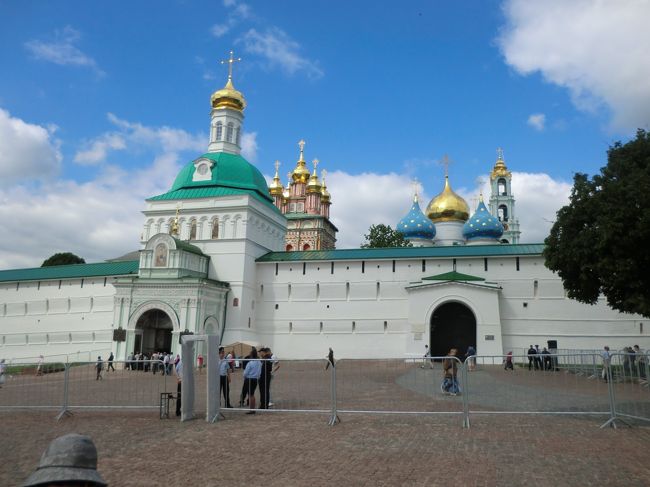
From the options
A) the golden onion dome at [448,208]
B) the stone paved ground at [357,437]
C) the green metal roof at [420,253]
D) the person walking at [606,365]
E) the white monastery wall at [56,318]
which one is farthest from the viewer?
the golden onion dome at [448,208]

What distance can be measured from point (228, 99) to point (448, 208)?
2116 cm

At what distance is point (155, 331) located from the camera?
113 ft

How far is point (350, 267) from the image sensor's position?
34.7 metres

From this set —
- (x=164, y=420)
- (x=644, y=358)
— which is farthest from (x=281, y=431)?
(x=644, y=358)

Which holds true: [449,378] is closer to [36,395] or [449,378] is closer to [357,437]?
[357,437]

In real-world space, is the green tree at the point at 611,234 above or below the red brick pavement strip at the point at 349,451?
above

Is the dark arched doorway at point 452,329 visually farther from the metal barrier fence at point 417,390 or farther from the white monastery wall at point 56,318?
the metal barrier fence at point 417,390

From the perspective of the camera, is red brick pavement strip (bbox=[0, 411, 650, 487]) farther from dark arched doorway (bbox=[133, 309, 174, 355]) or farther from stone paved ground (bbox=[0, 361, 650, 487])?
dark arched doorway (bbox=[133, 309, 174, 355])

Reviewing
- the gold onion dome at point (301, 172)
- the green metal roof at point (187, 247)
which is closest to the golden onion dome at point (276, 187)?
the gold onion dome at point (301, 172)

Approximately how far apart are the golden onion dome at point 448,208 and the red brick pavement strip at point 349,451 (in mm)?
39555

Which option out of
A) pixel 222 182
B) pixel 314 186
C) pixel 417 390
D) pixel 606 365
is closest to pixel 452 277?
pixel 222 182

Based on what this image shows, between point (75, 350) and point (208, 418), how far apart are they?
1127 inches

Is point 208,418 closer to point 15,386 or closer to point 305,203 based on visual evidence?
point 15,386

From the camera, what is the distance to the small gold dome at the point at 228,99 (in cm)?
4050
